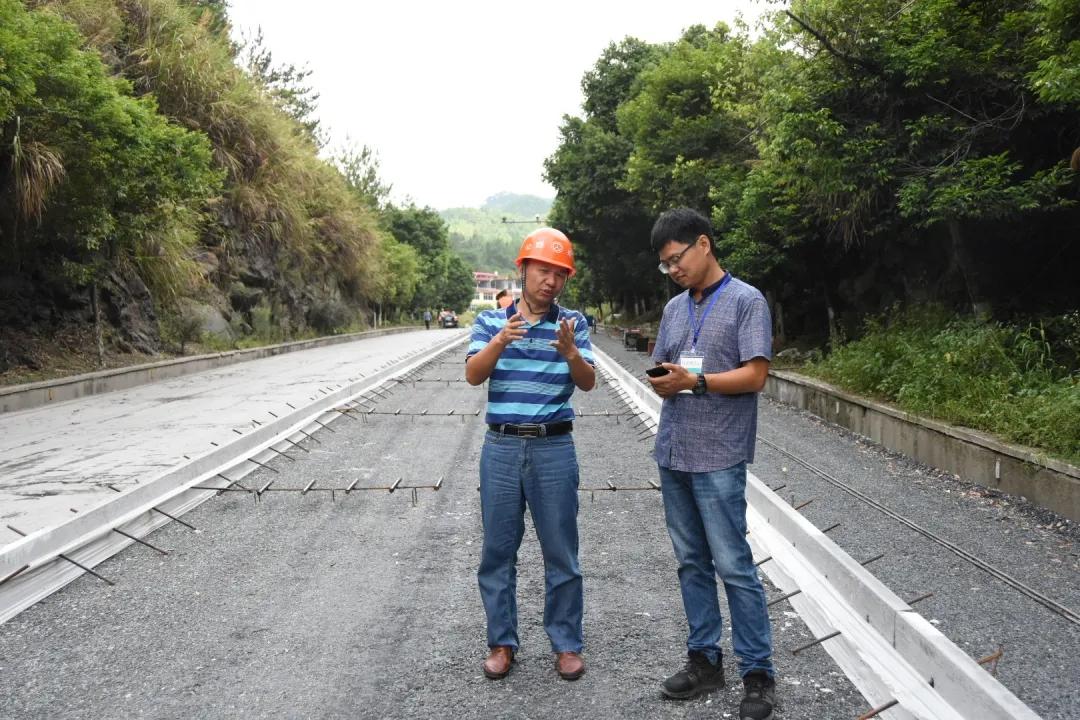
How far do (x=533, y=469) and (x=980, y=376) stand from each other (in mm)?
7984

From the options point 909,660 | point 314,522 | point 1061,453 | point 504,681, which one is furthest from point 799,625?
point 1061,453

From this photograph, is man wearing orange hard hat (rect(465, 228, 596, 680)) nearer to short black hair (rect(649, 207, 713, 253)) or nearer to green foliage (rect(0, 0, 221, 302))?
short black hair (rect(649, 207, 713, 253))

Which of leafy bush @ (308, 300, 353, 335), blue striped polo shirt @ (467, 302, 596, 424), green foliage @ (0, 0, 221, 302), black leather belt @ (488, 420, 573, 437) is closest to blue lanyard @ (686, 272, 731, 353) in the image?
blue striped polo shirt @ (467, 302, 596, 424)

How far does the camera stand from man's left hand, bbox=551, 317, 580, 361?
352cm

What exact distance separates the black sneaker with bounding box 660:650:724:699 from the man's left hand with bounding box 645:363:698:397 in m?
1.09

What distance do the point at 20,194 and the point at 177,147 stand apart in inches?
116

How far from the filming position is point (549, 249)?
3.58 metres

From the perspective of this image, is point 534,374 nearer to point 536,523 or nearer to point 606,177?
point 536,523

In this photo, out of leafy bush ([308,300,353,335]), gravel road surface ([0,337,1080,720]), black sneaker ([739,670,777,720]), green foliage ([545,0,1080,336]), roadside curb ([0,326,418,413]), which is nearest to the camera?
black sneaker ([739,670,777,720])

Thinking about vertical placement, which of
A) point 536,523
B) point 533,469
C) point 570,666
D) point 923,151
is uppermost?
point 923,151

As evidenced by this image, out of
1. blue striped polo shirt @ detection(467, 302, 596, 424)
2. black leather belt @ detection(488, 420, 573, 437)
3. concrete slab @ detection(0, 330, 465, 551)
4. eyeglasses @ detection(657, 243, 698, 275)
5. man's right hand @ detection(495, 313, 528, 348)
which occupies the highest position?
eyeglasses @ detection(657, 243, 698, 275)

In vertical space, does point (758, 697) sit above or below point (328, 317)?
below

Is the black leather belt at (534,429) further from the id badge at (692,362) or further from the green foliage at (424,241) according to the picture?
the green foliage at (424,241)

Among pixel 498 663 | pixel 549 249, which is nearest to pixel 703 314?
pixel 549 249
